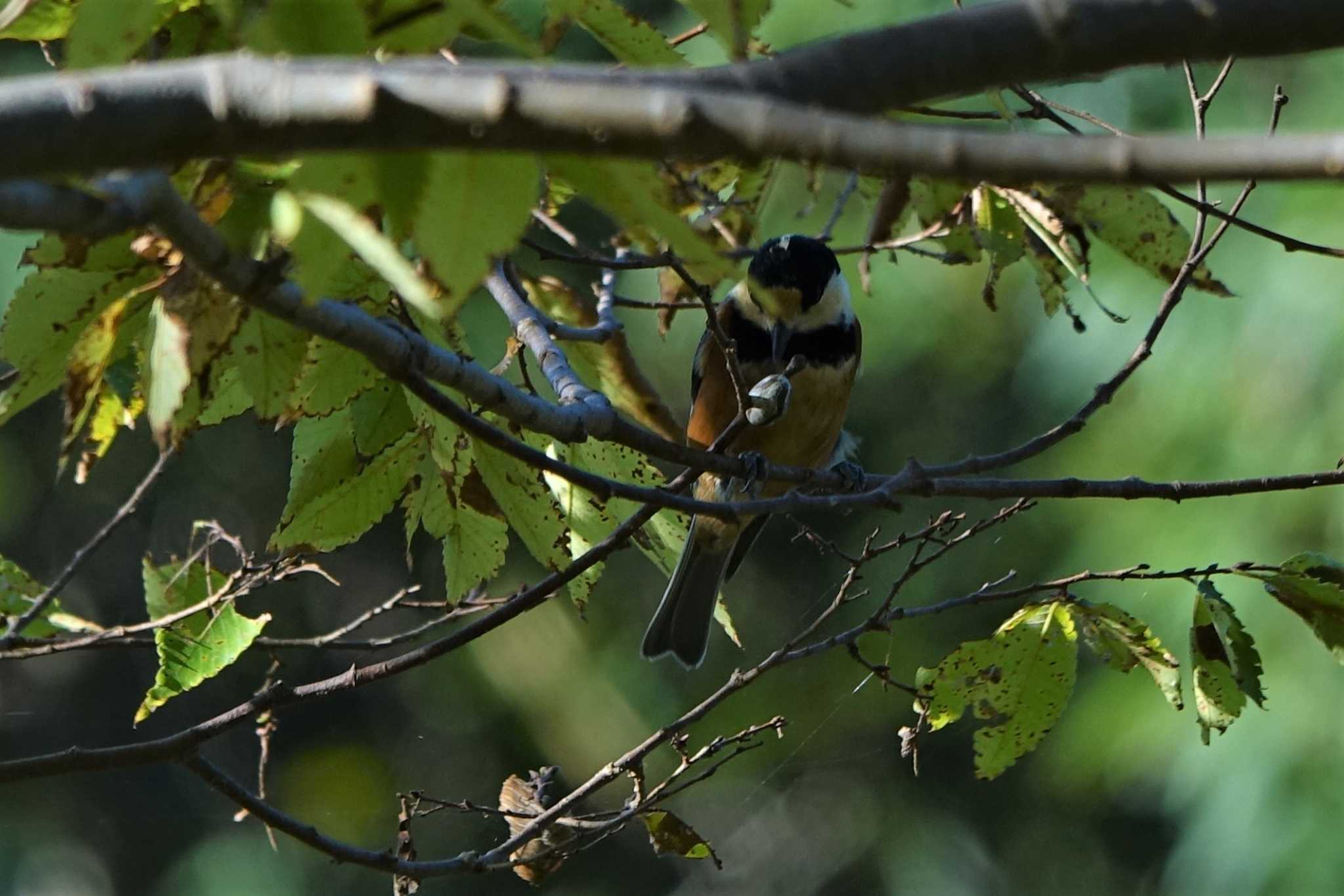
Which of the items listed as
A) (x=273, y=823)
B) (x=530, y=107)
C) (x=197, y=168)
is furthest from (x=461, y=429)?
(x=530, y=107)

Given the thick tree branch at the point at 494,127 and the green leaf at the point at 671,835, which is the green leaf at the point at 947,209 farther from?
the thick tree branch at the point at 494,127

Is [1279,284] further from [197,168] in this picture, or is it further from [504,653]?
[197,168]

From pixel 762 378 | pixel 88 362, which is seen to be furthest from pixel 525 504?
pixel 762 378

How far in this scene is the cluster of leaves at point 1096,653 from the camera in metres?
1.80

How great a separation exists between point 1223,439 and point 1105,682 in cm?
123

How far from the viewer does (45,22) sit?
134 centimetres

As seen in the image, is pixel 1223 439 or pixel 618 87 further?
pixel 1223 439

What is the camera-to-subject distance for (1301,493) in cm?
489

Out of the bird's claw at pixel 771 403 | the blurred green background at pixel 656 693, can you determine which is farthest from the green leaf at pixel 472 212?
the blurred green background at pixel 656 693

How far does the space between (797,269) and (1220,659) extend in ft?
Answer: 5.78

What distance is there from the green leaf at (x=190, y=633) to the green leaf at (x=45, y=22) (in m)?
0.82

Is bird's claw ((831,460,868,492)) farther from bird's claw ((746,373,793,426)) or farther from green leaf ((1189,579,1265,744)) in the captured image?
green leaf ((1189,579,1265,744))

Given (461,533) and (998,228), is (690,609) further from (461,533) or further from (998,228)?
(461,533)

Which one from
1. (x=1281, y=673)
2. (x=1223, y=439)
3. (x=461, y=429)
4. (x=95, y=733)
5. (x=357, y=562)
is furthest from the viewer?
(x=357, y=562)
